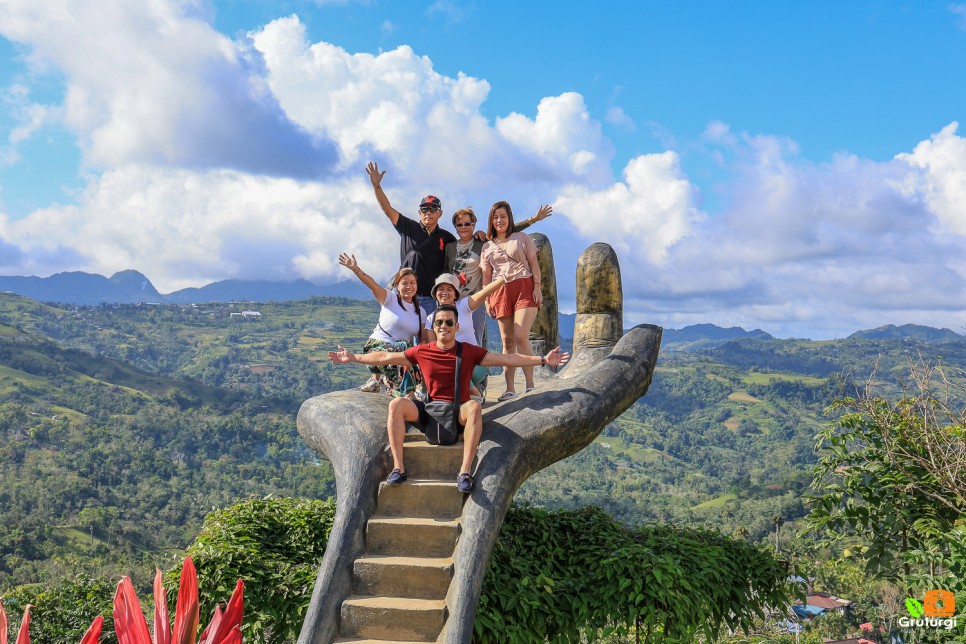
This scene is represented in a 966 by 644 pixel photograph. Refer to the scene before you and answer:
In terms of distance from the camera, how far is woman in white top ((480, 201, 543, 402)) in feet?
31.7

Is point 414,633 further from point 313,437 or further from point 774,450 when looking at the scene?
point 774,450

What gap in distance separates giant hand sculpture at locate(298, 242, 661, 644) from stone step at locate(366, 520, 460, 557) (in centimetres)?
13

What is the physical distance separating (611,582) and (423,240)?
15.4ft

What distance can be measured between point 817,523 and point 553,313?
5.89 metres

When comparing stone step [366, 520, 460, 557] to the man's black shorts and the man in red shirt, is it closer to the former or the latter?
the man in red shirt

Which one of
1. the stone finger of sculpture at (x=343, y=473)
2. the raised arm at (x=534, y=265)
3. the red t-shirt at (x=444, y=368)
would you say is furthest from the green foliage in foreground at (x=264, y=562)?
the raised arm at (x=534, y=265)

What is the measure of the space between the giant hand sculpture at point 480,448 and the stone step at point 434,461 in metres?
0.22

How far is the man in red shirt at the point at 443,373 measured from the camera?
733cm

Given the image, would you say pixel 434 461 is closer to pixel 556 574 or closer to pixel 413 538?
pixel 413 538

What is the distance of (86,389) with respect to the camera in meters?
109

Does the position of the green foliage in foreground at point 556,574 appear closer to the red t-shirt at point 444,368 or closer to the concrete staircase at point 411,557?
the concrete staircase at point 411,557

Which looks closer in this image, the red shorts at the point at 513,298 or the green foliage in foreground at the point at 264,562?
the green foliage in foreground at the point at 264,562

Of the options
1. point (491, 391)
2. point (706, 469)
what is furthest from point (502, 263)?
point (706, 469)

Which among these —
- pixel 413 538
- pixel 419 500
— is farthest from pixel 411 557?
pixel 419 500
